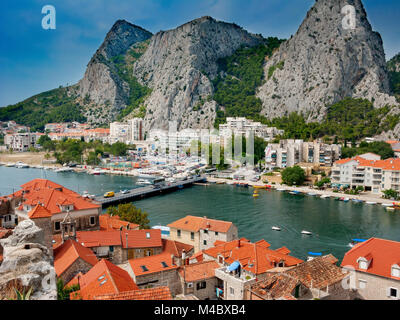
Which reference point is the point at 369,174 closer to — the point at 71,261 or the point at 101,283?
the point at 71,261

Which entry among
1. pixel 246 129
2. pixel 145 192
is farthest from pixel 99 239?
pixel 246 129

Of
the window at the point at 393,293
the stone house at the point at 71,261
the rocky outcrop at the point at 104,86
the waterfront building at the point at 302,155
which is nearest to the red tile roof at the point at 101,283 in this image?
the stone house at the point at 71,261

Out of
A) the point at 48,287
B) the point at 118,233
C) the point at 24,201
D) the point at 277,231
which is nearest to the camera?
the point at 48,287

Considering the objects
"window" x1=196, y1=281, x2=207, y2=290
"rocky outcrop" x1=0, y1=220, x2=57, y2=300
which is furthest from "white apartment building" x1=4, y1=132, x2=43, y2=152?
"rocky outcrop" x1=0, y1=220, x2=57, y2=300

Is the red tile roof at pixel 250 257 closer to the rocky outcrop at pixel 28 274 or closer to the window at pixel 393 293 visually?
the window at pixel 393 293

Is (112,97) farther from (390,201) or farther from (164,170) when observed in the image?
(390,201)
